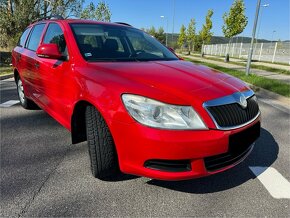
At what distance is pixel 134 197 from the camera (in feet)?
8.47

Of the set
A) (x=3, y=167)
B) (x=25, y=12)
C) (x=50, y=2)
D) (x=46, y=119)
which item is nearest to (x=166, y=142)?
(x=3, y=167)

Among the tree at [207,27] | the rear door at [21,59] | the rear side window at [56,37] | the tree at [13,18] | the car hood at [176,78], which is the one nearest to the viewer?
the car hood at [176,78]

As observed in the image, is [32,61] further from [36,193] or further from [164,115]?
[164,115]

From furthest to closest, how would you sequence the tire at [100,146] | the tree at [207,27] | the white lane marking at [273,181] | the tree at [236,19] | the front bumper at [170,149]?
the tree at [207,27] → the tree at [236,19] → the white lane marking at [273,181] → the tire at [100,146] → the front bumper at [170,149]

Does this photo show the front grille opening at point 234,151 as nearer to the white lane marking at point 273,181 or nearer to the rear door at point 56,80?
the white lane marking at point 273,181

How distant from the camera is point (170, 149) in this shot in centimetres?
215

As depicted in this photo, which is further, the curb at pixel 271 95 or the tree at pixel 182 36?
the tree at pixel 182 36

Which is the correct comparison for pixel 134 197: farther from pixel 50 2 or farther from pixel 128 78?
pixel 50 2

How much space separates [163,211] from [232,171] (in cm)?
112

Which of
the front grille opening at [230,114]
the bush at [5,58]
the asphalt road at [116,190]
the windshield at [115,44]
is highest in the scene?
the windshield at [115,44]

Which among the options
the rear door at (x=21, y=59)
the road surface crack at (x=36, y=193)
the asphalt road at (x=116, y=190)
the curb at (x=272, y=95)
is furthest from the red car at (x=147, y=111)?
the curb at (x=272, y=95)

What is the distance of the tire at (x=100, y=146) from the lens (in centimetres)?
246

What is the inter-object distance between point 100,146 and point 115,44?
Answer: 5.08 ft

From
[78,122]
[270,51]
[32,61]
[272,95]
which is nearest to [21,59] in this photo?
[32,61]
